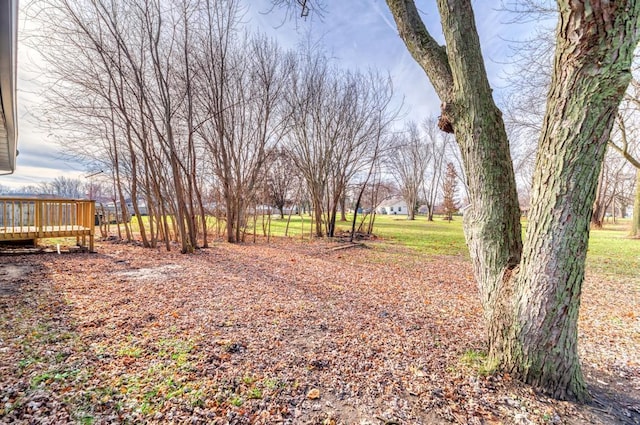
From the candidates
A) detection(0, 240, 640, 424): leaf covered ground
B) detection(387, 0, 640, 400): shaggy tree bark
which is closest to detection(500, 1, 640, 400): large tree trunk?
detection(387, 0, 640, 400): shaggy tree bark

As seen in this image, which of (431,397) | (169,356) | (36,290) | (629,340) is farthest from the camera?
(36,290)

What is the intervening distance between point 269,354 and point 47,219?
21.5 feet

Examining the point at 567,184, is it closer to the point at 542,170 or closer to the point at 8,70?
the point at 542,170

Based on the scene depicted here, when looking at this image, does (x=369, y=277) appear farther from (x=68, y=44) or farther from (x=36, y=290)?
(x=68, y=44)

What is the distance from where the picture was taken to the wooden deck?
550cm

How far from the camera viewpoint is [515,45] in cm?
572

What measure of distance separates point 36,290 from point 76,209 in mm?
3684

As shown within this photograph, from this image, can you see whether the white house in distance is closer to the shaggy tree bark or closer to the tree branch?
the tree branch

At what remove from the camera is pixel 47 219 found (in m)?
5.77

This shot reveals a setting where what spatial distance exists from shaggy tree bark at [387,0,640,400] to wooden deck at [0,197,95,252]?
721cm

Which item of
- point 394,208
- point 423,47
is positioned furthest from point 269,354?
point 394,208

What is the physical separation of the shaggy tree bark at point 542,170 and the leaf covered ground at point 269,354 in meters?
0.35

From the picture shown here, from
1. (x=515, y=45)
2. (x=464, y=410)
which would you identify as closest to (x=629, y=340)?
(x=464, y=410)

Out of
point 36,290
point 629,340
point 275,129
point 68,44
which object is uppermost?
point 68,44
